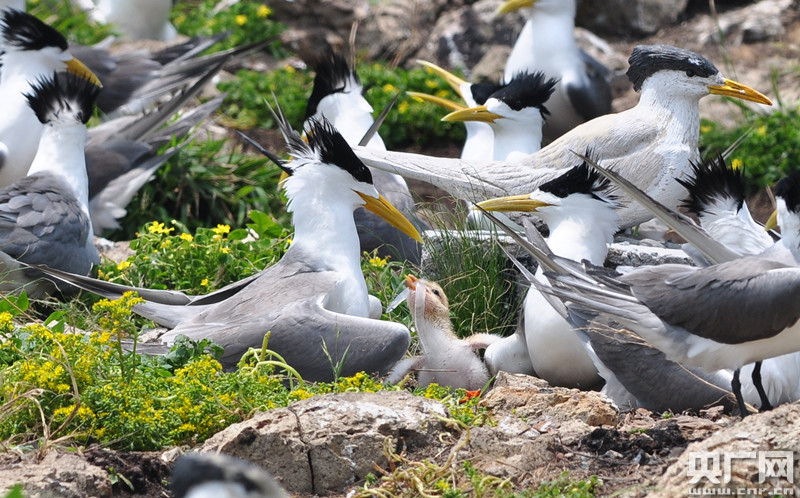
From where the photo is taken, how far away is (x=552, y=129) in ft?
27.0

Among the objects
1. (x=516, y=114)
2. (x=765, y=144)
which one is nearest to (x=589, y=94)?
(x=516, y=114)

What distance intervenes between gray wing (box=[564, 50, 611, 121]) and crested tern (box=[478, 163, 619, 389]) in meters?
2.88

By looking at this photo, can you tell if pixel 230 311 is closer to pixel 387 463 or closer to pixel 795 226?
pixel 387 463

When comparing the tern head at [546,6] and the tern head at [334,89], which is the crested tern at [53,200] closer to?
the tern head at [334,89]

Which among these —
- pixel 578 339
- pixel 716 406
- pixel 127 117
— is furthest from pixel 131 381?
pixel 127 117

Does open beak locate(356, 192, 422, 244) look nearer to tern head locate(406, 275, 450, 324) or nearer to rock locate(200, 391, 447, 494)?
tern head locate(406, 275, 450, 324)

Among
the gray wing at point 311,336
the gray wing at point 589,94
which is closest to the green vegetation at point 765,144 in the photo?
the gray wing at point 589,94

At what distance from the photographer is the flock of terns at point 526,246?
4.12m

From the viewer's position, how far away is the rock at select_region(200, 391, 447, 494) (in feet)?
12.2

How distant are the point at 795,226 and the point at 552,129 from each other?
168 inches

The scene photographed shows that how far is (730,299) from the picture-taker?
3.93 meters

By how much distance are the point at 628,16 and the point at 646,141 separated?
17.9ft

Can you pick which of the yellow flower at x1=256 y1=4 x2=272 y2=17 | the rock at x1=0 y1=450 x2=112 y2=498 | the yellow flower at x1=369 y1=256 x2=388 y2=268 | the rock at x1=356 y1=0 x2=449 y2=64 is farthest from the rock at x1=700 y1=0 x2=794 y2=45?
the rock at x1=0 y1=450 x2=112 y2=498

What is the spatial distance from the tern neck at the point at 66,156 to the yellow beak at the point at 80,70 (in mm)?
1046
